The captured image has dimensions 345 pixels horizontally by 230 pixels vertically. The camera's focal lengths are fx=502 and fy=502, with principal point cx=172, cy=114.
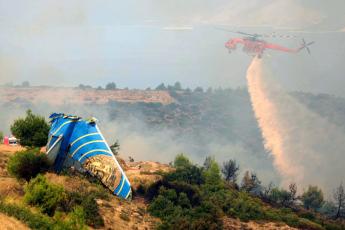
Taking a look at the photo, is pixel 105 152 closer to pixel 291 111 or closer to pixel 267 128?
pixel 267 128

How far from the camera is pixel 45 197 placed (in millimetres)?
32594

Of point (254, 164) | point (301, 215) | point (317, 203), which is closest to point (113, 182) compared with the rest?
point (301, 215)

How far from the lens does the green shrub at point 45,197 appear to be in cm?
3239

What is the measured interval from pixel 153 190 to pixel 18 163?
1959 cm

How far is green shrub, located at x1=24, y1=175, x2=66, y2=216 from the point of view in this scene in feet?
106

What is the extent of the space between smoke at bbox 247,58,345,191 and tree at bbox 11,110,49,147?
309 ft

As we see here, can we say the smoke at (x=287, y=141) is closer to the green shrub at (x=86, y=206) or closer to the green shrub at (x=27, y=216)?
the green shrub at (x=86, y=206)

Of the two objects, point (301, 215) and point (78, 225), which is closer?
point (78, 225)

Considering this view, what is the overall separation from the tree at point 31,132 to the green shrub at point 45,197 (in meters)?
16.8

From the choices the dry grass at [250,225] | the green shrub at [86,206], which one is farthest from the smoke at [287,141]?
the green shrub at [86,206]

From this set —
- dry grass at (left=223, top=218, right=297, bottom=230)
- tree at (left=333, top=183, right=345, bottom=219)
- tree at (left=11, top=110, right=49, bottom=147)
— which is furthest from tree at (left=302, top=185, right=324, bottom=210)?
tree at (left=11, top=110, right=49, bottom=147)

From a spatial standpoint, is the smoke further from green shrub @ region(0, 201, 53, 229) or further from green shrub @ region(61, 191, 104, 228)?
green shrub @ region(0, 201, 53, 229)

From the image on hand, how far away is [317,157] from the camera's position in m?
170

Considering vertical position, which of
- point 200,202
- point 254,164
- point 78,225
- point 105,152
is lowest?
point 254,164
